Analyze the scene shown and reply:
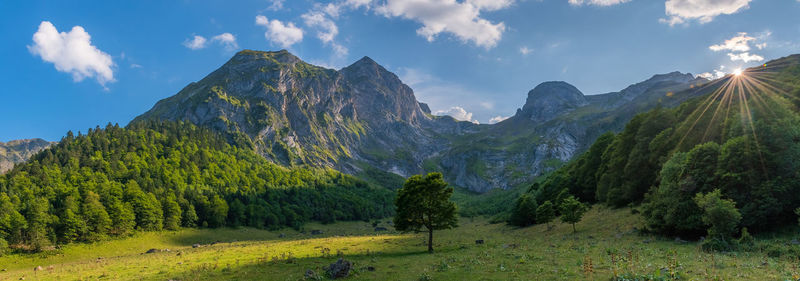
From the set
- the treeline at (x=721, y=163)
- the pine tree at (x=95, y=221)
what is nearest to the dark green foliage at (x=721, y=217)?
the treeline at (x=721, y=163)

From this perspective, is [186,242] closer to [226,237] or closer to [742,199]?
[226,237]

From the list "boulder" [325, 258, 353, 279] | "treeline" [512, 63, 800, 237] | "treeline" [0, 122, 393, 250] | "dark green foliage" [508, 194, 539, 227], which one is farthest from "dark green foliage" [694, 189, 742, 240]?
"treeline" [0, 122, 393, 250]

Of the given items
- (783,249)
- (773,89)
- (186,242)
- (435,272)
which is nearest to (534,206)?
(773,89)

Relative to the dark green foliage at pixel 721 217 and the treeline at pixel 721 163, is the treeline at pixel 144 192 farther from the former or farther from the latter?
the treeline at pixel 721 163

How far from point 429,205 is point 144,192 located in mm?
115375

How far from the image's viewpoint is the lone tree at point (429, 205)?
41625mm

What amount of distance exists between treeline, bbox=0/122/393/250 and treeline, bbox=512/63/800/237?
393ft

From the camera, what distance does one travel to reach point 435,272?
24.9 m

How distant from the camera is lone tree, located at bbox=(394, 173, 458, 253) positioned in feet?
137

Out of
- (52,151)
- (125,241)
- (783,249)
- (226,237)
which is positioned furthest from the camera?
(52,151)

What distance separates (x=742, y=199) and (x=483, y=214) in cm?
13248

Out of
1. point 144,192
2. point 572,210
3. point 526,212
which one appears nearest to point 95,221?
point 144,192

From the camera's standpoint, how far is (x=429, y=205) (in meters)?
41.8

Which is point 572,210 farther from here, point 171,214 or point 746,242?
point 171,214
